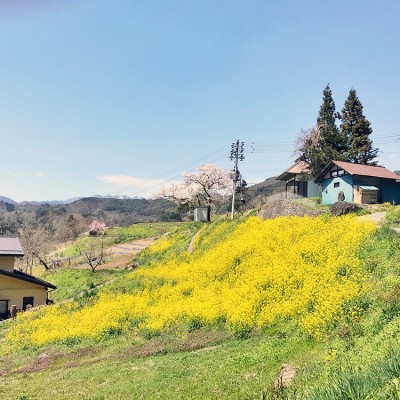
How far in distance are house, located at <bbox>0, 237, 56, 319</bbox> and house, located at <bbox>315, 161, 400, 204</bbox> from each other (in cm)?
3038

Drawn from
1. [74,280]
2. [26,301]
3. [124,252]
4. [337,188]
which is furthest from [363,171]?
[124,252]

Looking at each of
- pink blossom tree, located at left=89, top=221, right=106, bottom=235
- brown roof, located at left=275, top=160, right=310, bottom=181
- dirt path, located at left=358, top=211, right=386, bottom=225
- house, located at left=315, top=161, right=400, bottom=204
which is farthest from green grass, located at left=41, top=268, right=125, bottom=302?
pink blossom tree, located at left=89, top=221, right=106, bottom=235

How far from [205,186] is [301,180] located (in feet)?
81.1

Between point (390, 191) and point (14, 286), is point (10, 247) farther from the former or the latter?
point (390, 191)

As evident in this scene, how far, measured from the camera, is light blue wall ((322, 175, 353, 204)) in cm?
3669

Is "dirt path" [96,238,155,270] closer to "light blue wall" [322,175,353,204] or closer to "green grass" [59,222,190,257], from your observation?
"green grass" [59,222,190,257]

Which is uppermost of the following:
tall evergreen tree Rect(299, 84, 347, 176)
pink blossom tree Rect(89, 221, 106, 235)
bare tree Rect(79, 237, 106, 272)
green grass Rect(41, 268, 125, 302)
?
tall evergreen tree Rect(299, 84, 347, 176)

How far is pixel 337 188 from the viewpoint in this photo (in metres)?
38.4

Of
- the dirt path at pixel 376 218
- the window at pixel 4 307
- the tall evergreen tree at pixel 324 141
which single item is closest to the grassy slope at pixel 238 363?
the dirt path at pixel 376 218

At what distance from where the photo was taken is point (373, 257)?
17109 mm

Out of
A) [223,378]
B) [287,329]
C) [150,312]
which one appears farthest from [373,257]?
[150,312]

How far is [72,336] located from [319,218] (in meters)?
19.0

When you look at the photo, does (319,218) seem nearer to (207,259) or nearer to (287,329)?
(207,259)

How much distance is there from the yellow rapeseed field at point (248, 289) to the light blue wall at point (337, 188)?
10.3m
